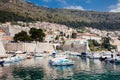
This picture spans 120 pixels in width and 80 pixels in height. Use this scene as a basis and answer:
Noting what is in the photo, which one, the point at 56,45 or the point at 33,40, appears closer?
the point at 33,40

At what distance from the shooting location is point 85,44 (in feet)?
322

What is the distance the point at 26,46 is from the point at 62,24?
99.1m

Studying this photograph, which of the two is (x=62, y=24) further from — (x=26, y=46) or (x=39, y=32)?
(x=26, y=46)

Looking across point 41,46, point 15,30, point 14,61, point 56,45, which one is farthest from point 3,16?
point 14,61

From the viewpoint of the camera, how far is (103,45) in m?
114

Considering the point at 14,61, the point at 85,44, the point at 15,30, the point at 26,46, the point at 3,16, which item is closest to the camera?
the point at 14,61

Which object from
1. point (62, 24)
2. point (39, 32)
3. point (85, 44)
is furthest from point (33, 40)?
point (62, 24)

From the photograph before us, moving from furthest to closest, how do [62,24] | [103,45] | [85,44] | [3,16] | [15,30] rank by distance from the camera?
[62,24] < [3,16] < [103,45] < [15,30] < [85,44]

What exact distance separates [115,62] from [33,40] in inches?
1530

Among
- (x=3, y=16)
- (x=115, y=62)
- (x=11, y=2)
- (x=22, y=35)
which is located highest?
(x=11, y=2)

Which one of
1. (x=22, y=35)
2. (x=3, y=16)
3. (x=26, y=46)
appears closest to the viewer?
(x=26, y=46)

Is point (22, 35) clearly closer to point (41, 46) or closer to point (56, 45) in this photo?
point (41, 46)

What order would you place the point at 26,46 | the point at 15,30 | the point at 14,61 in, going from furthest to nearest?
the point at 15,30 → the point at 26,46 → the point at 14,61

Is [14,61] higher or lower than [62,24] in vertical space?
lower
